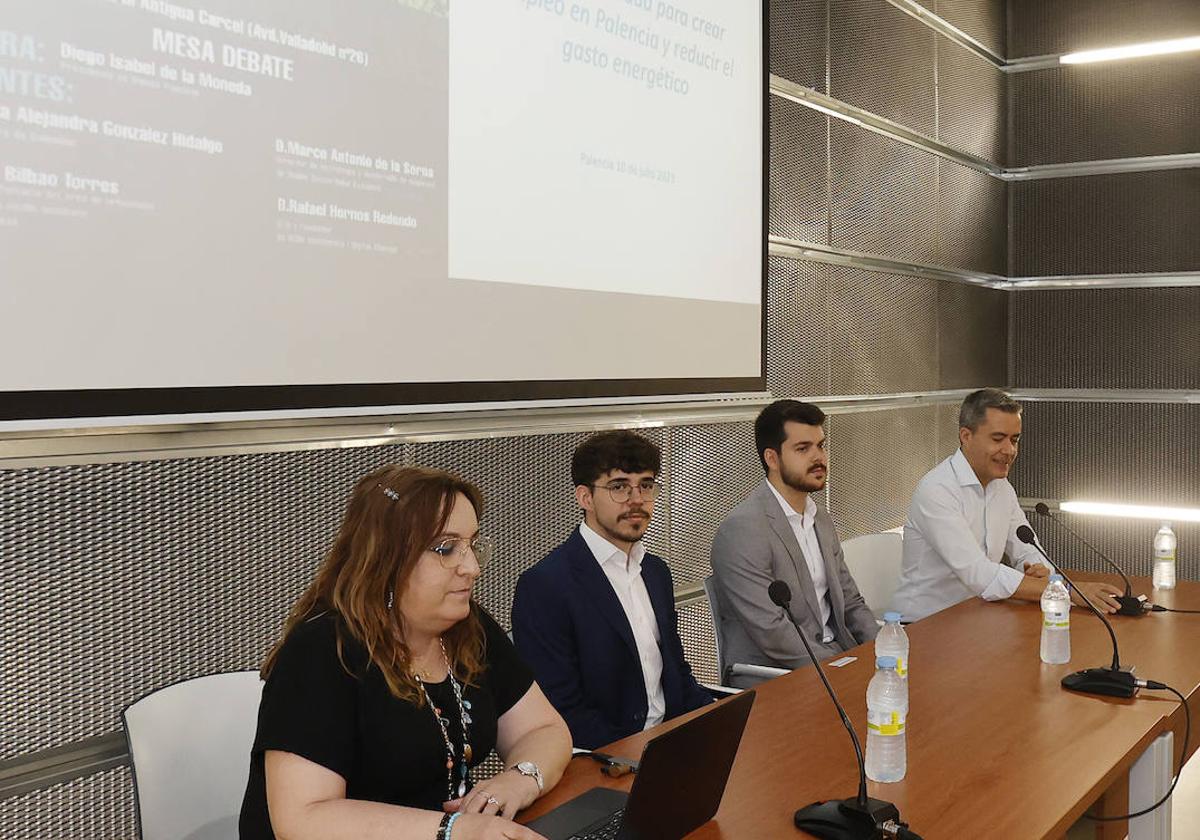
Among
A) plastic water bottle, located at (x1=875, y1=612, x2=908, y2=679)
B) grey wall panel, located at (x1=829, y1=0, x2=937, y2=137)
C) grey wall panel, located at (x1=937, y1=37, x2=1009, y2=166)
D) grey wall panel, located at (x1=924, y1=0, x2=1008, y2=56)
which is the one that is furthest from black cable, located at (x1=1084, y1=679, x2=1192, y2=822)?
grey wall panel, located at (x1=924, y1=0, x2=1008, y2=56)

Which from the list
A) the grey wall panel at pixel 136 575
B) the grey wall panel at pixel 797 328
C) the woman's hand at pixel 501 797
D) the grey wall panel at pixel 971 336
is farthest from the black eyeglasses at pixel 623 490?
the grey wall panel at pixel 971 336

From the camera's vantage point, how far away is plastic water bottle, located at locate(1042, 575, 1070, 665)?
271cm

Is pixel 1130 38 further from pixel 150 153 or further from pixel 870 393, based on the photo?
pixel 150 153

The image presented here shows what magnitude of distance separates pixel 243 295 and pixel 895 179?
3.47 meters

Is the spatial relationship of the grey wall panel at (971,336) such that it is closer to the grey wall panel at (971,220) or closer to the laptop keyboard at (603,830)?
the grey wall panel at (971,220)

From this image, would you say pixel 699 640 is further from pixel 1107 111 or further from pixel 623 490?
pixel 1107 111

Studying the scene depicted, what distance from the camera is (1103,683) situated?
97.5 inches

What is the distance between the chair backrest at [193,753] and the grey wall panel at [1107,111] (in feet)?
17.6

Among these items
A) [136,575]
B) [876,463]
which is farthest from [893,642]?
[876,463]

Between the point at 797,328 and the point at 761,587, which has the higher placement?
the point at 797,328

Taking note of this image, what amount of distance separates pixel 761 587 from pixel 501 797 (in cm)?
155

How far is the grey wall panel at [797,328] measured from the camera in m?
4.18

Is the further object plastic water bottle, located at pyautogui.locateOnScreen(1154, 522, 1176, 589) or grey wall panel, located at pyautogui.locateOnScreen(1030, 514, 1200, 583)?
grey wall panel, located at pyautogui.locateOnScreen(1030, 514, 1200, 583)

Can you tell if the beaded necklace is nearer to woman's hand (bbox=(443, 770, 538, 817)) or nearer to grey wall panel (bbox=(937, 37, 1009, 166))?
woman's hand (bbox=(443, 770, 538, 817))
